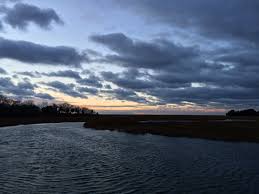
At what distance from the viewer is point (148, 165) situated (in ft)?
78.5

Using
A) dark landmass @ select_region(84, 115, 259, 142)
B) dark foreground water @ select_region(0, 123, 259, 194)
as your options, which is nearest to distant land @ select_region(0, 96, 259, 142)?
dark landmass @ select_region(84, 115, 259, 142)

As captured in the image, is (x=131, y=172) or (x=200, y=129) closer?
(x=131, y=172)

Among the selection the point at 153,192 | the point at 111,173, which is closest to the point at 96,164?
the point at 111,173

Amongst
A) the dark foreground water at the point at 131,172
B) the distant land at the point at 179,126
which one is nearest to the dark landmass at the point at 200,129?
the distant land at the point at 179,126

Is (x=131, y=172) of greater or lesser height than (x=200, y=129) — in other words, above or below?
below

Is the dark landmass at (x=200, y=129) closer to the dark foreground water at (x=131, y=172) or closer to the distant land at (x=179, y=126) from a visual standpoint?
the distant land at (x=179, y=126)

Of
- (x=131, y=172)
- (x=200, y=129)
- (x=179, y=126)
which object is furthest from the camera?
(x=179, y=126)

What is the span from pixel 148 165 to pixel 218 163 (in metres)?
5.68

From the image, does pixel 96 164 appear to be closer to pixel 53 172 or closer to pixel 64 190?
pixel 53 172

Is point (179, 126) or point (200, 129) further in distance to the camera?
point (179, 126)

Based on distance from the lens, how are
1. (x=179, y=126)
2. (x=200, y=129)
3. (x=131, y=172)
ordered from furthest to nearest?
(x=179, y=126) < (x=200, y=129) < (x=131, y=172)

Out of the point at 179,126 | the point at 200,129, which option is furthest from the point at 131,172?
the point at 179,126

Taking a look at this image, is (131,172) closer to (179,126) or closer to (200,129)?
(200,129)

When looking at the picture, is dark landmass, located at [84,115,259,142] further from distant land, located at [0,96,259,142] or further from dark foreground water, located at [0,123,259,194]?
dark foreground water, located at [0,123,259,194]
